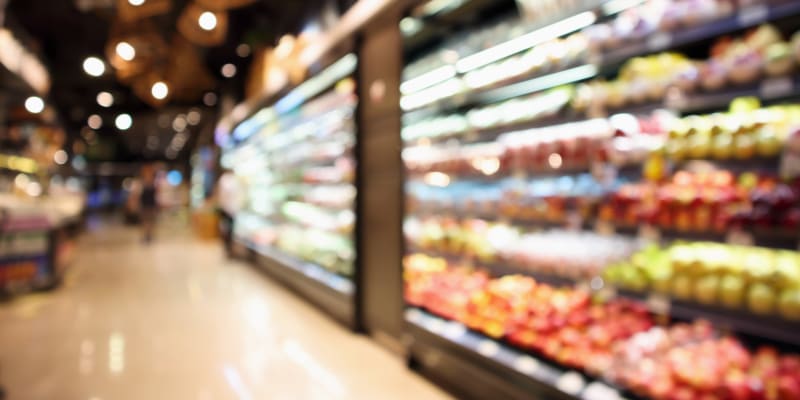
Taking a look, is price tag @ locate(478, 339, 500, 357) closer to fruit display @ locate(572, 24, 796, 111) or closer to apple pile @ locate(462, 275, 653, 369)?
apple pile @ locate(462, 275, 653, 369)

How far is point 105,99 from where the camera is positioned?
1675 centimetres

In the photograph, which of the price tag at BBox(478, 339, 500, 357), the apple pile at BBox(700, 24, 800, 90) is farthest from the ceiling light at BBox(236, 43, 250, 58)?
the apple pile at BBox(700, 24, 800, 90)

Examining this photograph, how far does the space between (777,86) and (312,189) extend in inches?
209

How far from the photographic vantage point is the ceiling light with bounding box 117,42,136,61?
5.25m

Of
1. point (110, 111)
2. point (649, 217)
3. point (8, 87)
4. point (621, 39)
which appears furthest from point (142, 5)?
point (110, 111)

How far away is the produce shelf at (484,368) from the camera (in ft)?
8.32

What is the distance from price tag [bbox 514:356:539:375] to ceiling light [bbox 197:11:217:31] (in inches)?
138

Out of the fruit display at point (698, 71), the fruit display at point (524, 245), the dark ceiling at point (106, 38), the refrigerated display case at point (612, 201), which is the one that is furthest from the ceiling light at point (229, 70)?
the fruit display at point (698, 71)

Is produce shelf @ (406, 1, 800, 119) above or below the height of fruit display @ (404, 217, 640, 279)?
above

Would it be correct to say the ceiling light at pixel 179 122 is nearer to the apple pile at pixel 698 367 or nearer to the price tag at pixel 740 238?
the apple pile at pixel 698 367

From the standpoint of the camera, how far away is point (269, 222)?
29.5 ft

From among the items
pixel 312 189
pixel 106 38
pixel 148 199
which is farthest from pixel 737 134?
pixel 148 199

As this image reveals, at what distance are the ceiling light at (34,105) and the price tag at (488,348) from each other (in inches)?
374

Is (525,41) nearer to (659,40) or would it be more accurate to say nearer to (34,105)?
(659,40)
